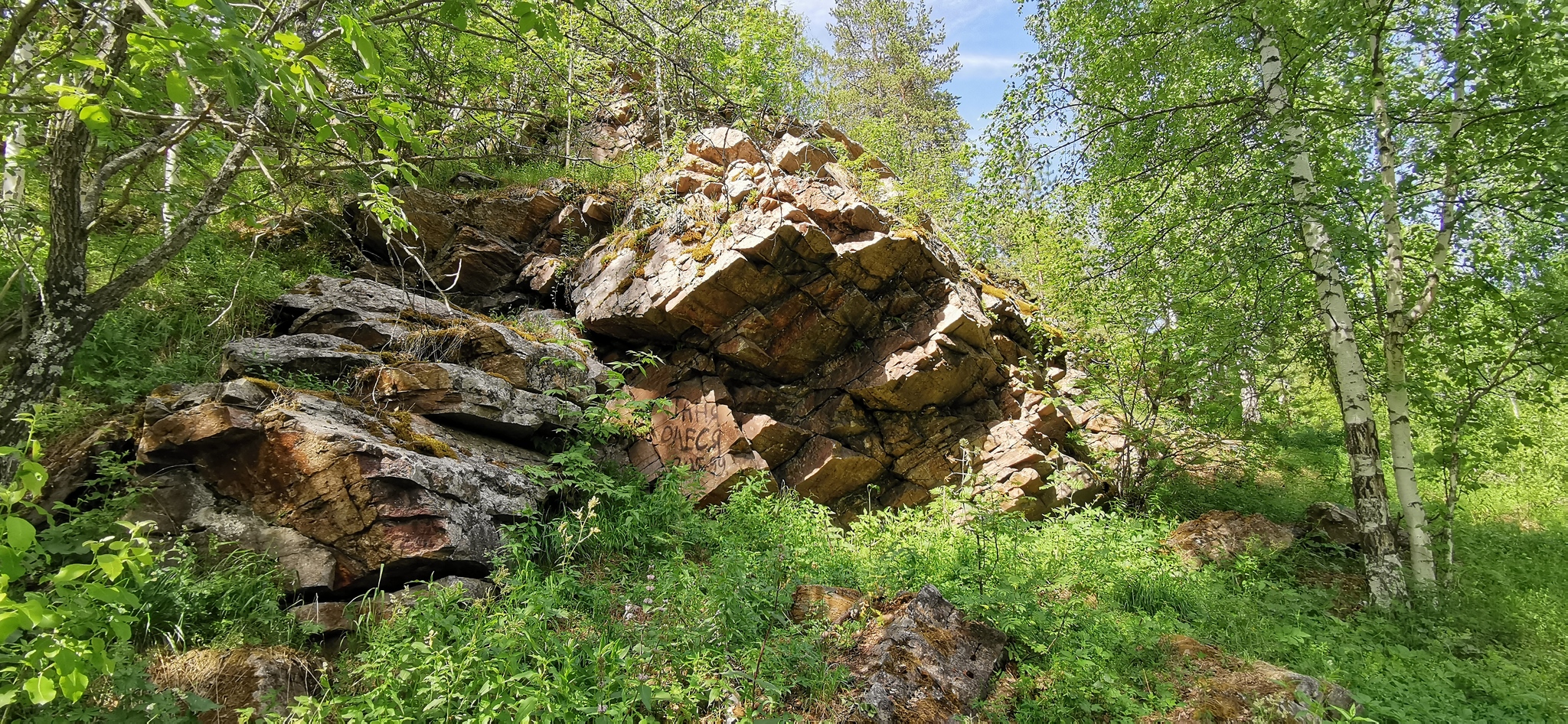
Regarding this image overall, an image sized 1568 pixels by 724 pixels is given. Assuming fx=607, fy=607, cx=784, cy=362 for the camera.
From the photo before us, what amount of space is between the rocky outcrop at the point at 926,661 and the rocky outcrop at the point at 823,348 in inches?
188

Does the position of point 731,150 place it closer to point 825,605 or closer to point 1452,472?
point 825,605

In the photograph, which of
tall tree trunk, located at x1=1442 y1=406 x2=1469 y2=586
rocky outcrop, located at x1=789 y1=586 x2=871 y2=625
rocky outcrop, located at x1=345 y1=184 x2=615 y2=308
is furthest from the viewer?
rocky outcrop, located at x1=345 y1=184 x2=615 y2=308

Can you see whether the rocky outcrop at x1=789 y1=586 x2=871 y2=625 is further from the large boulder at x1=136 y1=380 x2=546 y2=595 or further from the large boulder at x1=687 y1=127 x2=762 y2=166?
the large boulder at x1=687 y1=127 x2=762 y2=166

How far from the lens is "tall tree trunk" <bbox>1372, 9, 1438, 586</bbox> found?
662cm

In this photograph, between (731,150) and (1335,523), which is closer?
(1335,523)

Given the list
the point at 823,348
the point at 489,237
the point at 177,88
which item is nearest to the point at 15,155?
the point at 177,88

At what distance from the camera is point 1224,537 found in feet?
25.5

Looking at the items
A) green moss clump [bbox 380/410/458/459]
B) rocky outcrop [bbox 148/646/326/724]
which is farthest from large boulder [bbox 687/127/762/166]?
rocky outcrop [bbox 148/646/326/724]

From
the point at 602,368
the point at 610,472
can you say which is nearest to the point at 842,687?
the point at 610,472

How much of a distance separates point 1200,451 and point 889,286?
5673mm

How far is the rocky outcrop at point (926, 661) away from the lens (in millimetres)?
3604

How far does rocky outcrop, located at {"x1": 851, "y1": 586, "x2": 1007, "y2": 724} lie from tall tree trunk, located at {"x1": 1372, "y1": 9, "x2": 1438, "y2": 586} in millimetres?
5831

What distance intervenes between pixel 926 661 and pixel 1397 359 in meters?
7.05

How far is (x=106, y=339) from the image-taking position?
19.5ft
